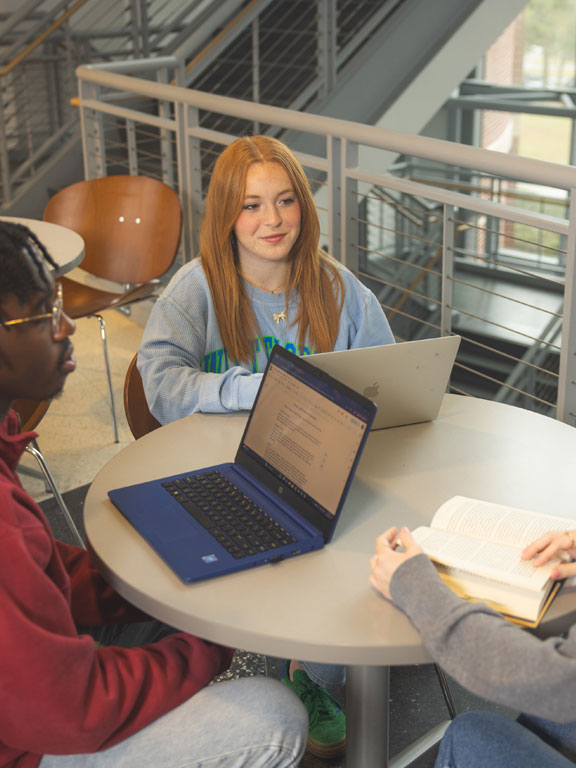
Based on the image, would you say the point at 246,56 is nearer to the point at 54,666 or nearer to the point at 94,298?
the point at 94,298

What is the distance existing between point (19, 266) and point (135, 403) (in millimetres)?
857

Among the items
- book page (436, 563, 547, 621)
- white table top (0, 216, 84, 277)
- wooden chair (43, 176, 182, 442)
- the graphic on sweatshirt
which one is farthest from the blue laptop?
wooden chair (43, 176, 182, 442)

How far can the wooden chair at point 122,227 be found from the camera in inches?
136

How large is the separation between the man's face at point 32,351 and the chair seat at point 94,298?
195 centimetres

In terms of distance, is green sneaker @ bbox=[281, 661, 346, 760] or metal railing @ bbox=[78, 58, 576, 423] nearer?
green sneaker @ bbox=[281, 661, 346, 760]

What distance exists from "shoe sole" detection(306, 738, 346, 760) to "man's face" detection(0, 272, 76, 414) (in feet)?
3.23

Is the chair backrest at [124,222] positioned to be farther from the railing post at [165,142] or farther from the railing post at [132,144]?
the railing post at [132,144]

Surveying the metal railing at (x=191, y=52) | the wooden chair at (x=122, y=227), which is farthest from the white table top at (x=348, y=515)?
the metal railing at (x=191, y=52)

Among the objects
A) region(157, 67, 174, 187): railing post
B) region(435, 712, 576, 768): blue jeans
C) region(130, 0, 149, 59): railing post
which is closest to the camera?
region(435, 712, 576, 768): blue jeans

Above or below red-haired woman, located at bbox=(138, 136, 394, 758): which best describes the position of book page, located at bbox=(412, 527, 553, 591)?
below

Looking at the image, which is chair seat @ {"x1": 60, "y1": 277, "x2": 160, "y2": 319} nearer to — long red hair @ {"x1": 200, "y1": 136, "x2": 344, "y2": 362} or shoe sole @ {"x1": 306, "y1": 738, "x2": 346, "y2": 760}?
long red hair @ {"x1": 200, "y1": 136, "x2": 344, "y2": 362}

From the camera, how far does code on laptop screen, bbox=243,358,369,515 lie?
4.41 ft

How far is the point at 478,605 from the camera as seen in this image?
3.74ft

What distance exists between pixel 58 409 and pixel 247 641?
264cm
